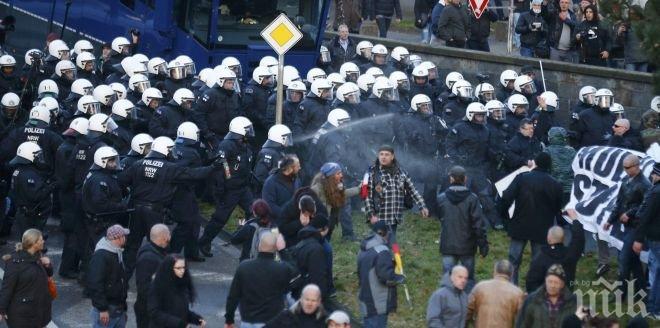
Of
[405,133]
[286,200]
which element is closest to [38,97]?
[405,133]

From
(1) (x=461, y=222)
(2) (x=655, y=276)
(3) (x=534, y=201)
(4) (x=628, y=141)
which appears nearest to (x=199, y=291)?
(1) (x=461, y=222)

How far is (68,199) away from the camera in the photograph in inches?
805

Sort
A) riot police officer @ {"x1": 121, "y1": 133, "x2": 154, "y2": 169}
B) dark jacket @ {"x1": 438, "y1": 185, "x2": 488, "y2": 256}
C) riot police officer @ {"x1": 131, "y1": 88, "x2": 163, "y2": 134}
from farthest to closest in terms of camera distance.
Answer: riot police officer @ {"x1": 131, "y1": 88, "x2": 163, "y2": 134} < riot police officer @ {"x1": 121, "y1": 133, "x2": 154, "y2": 169} < dark jacket @ {"x1": 438, "y1": 185, "x2": 488, "y2": 256}

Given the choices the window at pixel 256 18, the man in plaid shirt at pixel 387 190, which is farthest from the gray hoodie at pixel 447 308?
the window at pixel 256 18

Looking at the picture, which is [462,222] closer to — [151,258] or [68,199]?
[151,258]

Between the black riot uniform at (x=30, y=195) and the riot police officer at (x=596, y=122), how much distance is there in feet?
23.4

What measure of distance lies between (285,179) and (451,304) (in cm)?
414

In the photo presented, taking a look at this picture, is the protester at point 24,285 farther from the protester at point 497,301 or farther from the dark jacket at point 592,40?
the dark jacket at point 592,40

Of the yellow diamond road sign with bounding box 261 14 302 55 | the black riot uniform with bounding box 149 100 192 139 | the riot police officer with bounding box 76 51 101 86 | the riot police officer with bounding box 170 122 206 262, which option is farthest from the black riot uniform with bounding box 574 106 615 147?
the riot police officer with bounding box 76 51 101 86

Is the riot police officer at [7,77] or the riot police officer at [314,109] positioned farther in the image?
the riot police officer at [7,77]

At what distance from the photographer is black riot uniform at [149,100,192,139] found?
22469 mm

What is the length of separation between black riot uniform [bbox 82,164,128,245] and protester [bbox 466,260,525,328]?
509 cm

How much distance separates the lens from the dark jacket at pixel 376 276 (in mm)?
16094

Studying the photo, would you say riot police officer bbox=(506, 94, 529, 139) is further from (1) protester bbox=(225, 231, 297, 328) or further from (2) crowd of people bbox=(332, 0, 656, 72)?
(1) protester bbox=(225, 231, 297, 328)
